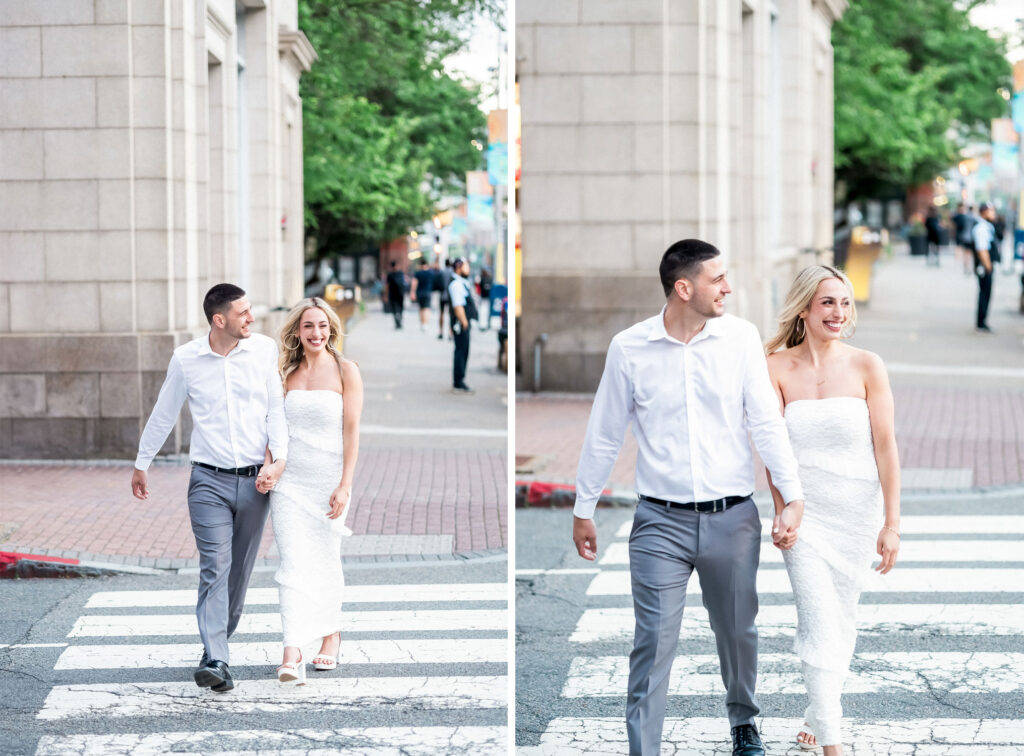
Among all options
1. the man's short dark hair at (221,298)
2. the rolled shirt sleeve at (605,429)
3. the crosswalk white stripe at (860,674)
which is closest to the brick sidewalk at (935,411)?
the crosswalk white stripe at (860,674)

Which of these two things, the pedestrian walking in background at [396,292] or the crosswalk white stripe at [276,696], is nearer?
the crosswalk white stripe at [276,696]

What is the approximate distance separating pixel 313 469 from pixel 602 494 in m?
5.66

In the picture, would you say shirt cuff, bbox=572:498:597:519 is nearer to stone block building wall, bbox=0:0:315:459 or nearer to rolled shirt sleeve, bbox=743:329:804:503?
rolled shirt sleeve, bbox=743:329:804:503

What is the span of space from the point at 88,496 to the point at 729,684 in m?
7.75

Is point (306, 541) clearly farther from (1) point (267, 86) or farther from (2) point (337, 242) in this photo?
(2) point (337, 242)

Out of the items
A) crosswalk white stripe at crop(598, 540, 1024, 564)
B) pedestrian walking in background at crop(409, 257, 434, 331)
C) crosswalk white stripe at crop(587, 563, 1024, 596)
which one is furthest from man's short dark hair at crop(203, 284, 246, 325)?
pedestrian walking in background at crop(409, 257, 434, 331)

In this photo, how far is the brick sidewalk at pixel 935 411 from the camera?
523 inches

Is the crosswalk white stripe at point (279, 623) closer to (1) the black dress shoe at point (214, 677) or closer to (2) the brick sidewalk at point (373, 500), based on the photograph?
(1) the black dress shoe at point (214, 677)

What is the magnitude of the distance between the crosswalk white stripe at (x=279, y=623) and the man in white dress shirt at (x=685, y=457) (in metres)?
2.91

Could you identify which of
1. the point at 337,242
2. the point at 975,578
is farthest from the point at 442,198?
the point at 975,578

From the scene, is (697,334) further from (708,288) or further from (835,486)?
(835,486)

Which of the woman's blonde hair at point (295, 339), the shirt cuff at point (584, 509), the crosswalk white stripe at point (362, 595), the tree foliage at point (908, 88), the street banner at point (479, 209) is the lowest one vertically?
the crosswalk white stripe at point (362, 595)

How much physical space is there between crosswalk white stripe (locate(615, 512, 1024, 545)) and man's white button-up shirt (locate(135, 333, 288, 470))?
4.21m

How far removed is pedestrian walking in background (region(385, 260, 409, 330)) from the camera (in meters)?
20.5
